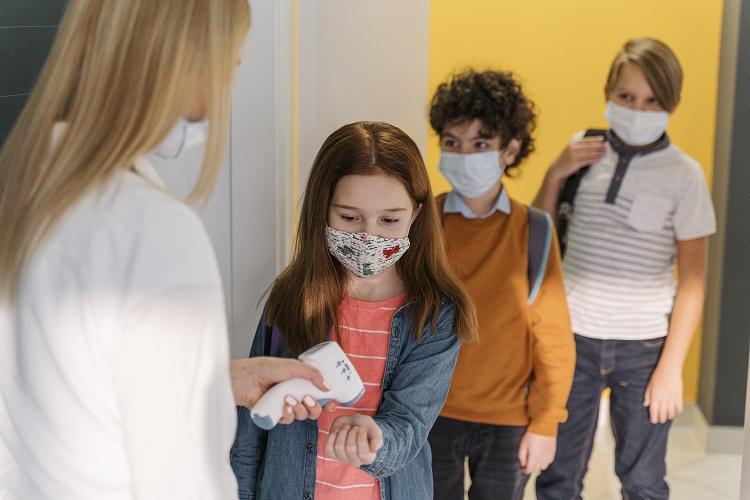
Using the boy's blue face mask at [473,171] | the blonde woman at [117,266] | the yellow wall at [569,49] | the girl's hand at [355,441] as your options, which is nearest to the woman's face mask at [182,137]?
the blonde woman at [117,266]

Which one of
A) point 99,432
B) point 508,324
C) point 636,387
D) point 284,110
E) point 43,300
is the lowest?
point 636,387

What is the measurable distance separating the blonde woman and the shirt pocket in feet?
6.51

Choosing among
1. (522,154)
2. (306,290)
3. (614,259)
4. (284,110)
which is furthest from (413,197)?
(614,259)

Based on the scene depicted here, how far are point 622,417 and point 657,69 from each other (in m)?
1.08

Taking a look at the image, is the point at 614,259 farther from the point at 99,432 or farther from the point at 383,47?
the point at 99,432

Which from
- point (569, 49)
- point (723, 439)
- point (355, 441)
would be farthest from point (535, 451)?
point (569, 49)

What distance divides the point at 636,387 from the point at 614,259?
41cm

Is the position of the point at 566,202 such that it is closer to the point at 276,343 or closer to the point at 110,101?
the point at 276,343

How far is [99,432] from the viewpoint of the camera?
131cm

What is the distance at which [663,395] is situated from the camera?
291 cm

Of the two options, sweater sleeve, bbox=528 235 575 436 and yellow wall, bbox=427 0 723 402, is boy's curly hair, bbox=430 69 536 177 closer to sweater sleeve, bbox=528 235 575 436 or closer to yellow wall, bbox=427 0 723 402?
sweater sleeve, bbox=528 235 575 436

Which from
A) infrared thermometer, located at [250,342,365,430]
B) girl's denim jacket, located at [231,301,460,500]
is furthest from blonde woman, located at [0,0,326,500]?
girl's denim jacket, located at [231,301,460,500]

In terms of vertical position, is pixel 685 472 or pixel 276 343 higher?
pixel 276 343

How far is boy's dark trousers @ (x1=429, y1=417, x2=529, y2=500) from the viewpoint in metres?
2.62
